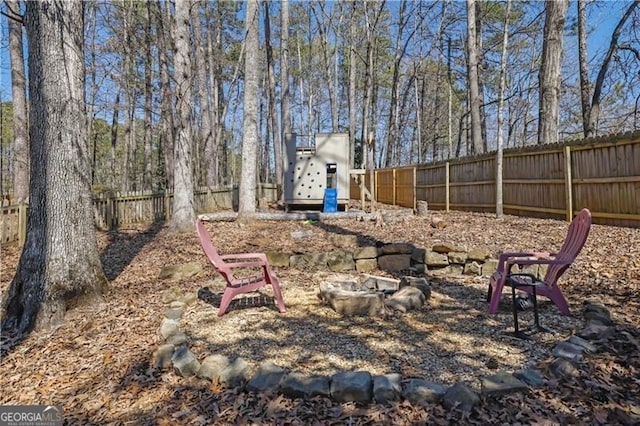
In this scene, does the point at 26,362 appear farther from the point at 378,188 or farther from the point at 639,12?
the point at 378,188

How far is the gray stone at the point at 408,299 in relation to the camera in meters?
3.60

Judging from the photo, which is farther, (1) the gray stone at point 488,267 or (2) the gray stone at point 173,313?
(1) the gray stone at point 488,267

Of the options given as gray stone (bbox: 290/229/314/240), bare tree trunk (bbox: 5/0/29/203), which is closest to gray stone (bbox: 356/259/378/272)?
gray stone (bbox: 290/229/314/240)

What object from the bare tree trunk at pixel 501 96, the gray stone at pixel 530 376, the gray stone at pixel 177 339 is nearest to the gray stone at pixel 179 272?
the gray stone at pixel 177 339

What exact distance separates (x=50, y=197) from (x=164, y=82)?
9767 mm

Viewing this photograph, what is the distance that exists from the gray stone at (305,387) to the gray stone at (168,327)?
4.22ft

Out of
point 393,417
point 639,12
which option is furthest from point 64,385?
point 639,12

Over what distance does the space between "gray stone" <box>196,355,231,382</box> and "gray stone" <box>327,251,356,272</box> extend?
2.76 meters

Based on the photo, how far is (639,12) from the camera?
9.68 metres

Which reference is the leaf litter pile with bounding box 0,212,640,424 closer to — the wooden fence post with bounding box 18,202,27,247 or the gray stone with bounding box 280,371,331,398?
the gray stone with bounding box 280,371,331,398

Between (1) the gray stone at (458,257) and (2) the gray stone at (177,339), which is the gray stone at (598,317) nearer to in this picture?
(1) the gray stone at (458,257)

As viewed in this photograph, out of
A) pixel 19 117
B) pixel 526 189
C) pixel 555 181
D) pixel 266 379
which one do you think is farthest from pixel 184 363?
pixel 19 117

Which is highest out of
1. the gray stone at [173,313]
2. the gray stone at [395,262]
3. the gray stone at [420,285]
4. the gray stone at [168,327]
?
the gray stone at [395,262]

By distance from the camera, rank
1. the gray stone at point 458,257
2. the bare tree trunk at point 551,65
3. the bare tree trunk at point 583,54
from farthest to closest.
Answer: the bare tree trunk at point 583,54 → the bare tree trunk at point 551,65 → the gray stone at point 458,257
